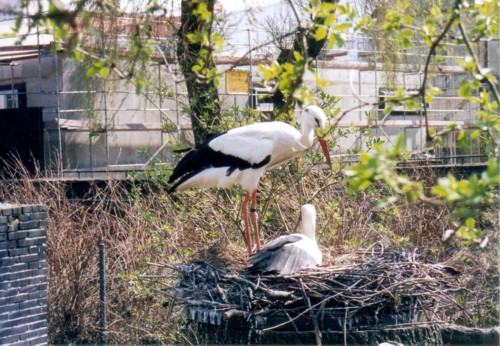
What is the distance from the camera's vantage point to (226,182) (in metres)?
8.63

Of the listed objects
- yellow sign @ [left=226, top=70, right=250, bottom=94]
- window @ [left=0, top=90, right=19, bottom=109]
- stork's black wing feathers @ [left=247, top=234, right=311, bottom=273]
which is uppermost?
yellow sign @ [left=226, top=70, right=250, bottom=94]

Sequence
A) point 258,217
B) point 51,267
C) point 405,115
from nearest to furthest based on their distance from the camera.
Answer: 1. point 258,217
2. point 51,267
3. point 405,115

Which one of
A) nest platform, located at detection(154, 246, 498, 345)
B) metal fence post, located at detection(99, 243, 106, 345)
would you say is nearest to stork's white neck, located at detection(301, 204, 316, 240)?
nest platform, located at detection(154, 246, 498, 345)

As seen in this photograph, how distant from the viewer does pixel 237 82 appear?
16.4m

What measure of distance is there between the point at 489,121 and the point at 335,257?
16.2 ft

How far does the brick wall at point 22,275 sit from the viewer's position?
25.9 ft

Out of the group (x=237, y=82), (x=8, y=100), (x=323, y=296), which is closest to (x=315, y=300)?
(x=323, y=296)

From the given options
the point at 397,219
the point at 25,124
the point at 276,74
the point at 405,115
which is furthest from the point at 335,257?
the point at 405,115

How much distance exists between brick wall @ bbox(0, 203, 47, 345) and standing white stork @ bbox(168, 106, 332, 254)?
141 centimetres

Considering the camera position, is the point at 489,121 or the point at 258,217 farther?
the point at 258,217

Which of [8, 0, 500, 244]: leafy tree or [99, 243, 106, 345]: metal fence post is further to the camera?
[99, 243, 106, 345]: metal fence post

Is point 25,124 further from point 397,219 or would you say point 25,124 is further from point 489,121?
point 489,121

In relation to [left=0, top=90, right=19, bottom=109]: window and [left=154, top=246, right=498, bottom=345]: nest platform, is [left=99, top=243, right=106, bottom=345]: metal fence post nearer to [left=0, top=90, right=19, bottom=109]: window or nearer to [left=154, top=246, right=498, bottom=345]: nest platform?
[left=154, top=246, right=498, bottom=345]: nest platform

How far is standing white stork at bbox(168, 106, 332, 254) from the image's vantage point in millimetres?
8344
